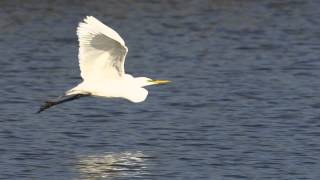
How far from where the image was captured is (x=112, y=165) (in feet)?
49.1

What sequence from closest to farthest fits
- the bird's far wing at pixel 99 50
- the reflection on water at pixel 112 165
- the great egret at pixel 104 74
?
the bird's far wing at pixel 99 50 < the great egret at pixel 104 74 < the reflection on water at pixel 112 165

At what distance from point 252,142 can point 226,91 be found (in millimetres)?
2913

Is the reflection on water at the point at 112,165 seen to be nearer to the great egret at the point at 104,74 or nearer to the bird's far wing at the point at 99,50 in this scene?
the great egret at the point at 104,74

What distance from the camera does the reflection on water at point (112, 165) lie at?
14.6 metres

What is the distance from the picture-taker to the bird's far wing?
14039mm

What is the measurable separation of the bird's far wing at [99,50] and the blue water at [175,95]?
3.40 ft

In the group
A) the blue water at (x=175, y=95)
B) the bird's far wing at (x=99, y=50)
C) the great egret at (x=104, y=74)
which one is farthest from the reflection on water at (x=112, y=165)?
the bird's far wing at (x=99, y=50)

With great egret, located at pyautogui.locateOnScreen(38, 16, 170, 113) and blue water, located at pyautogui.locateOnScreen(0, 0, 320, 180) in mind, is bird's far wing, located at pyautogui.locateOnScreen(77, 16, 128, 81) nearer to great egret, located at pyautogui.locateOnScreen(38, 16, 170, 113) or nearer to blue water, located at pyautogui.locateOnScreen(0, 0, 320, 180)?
great egret, located at pyautogui.locateOnScreen(38, 16, 170, 113)

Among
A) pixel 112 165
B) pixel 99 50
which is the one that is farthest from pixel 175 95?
pixel 99 50

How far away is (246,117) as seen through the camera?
17516mm

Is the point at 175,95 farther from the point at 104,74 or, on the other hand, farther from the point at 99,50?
the point at 99,50

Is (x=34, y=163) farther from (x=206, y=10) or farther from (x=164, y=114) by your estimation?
(x=206, y=10)

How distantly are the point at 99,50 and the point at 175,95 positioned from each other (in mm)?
4443

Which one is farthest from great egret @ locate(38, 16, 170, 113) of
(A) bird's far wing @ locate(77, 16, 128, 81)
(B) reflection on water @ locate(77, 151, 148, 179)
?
(B) reflection on water @ locate(77, 151, 148, 179)
